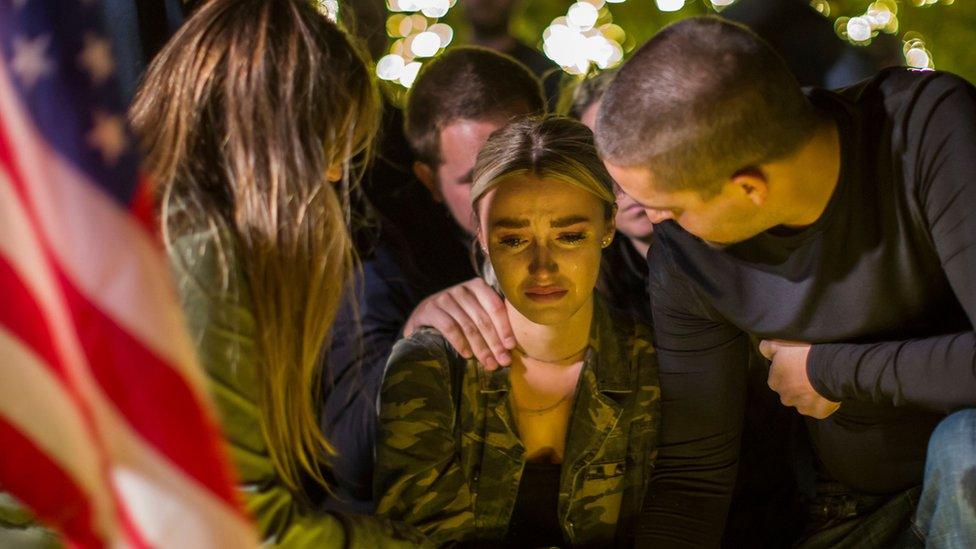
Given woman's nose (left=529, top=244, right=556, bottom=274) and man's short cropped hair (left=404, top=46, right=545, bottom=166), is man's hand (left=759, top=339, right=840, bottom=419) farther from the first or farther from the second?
man's short cropped hair (left=404, top=46, right=545, bottom=166)

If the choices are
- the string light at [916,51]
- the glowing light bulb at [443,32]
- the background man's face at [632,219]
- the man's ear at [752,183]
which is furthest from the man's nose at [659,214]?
the string light at [916,51]

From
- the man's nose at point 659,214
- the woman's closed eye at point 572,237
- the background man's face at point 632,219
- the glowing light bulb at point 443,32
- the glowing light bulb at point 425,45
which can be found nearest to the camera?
the man's nose at point 659,214

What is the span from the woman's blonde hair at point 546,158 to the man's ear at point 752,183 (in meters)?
0.44

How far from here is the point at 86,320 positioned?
1.68 m

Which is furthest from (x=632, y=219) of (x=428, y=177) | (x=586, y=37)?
(x=586, y=37)

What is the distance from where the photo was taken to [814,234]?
2398 millimetres

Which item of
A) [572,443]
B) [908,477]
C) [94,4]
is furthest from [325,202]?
[908,477]

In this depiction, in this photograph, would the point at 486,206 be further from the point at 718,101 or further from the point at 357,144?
the point at 718,101

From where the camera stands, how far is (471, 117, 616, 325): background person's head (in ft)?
8.64

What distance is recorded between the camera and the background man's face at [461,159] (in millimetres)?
3316

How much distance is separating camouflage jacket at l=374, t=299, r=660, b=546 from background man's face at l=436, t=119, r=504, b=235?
69cm

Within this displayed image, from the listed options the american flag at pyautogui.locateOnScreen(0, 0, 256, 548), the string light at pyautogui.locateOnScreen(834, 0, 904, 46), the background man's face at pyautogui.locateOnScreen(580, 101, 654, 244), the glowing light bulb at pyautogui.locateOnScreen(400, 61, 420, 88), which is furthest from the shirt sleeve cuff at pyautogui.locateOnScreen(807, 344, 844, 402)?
the glowing light bulb at pyautogui.locateOnScreen(400, 61, 420, 88)

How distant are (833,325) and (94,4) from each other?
1.60m

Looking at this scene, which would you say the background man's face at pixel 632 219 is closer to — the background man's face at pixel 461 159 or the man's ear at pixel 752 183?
the background man's face at pixel 461 159
